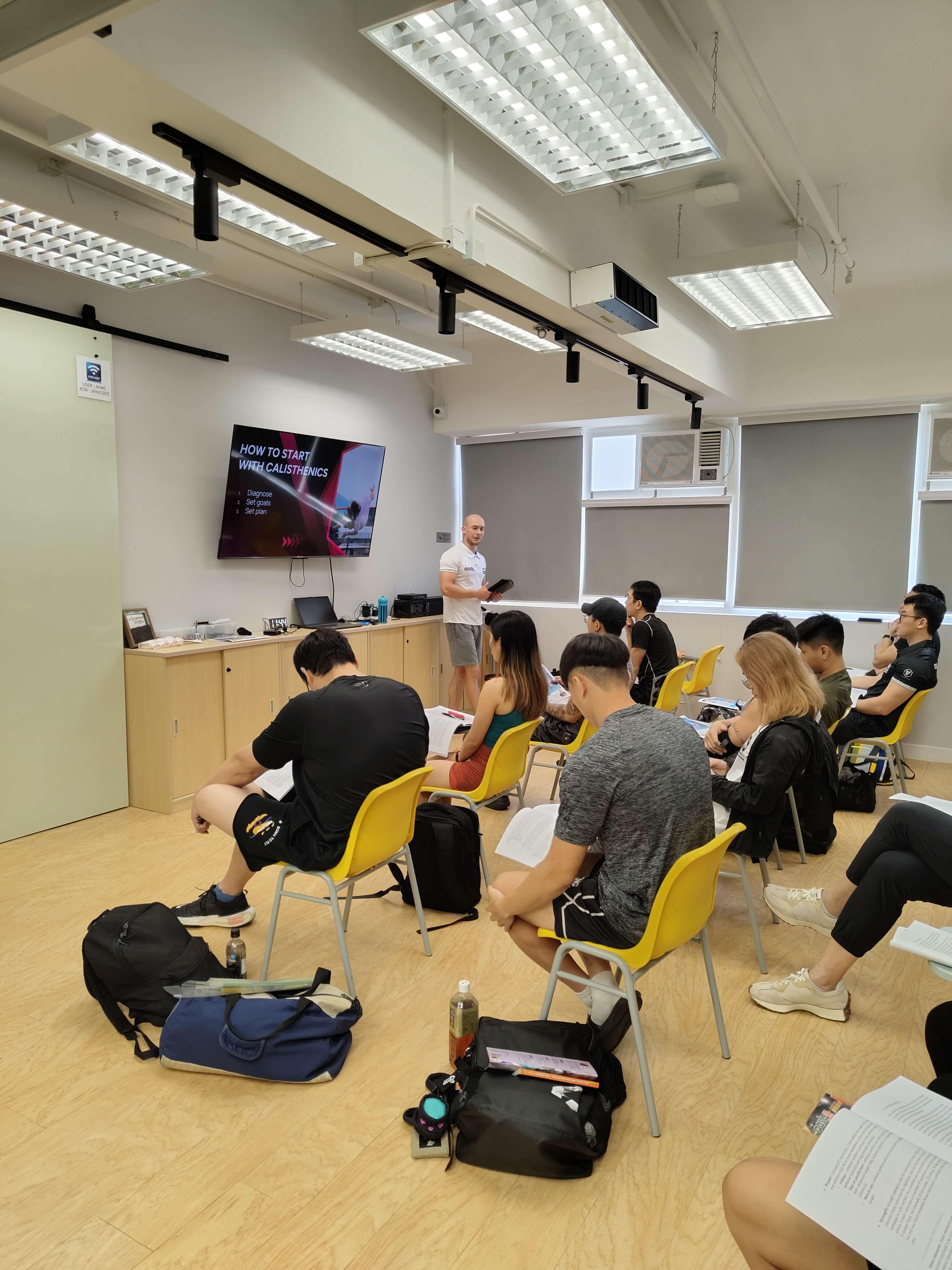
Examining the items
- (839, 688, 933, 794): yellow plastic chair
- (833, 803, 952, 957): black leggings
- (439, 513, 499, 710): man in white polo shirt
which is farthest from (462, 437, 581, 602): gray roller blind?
(833, 803, 952, 957): black leggings

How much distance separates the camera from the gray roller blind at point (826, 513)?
5.85 m

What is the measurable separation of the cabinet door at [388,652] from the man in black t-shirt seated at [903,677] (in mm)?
3305

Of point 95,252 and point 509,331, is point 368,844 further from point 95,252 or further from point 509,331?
point 509,331

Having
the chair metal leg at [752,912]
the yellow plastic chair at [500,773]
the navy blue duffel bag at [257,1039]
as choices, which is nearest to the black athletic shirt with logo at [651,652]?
the yellow plastic chair at [500,773]

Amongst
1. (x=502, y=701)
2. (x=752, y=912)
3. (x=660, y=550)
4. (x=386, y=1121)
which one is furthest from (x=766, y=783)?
(x=660, y=550)

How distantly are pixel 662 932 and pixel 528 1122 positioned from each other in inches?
21.2

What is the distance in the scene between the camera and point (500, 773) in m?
3.29

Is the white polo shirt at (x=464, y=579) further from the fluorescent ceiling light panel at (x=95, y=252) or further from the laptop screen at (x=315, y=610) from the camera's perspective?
the fluorescent ceiling light panel at (x=95, y=252)

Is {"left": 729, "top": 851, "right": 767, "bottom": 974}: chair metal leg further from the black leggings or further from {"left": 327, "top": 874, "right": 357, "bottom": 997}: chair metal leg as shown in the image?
{"left": 327, "top": 874, "right": 357, "bottom": 997}: chair metal leg

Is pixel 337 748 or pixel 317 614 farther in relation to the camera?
pixel 317 614

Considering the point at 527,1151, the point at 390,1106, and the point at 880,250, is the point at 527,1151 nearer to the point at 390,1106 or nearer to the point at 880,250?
the point at 390,1106

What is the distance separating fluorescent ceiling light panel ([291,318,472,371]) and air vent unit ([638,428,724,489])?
212 centimetres

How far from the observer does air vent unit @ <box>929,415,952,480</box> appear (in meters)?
5.59

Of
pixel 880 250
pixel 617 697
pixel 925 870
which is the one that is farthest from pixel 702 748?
pixel 880 250
